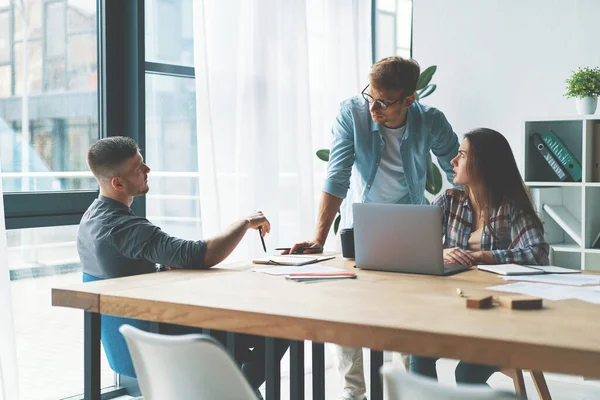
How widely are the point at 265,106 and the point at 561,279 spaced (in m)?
2.10

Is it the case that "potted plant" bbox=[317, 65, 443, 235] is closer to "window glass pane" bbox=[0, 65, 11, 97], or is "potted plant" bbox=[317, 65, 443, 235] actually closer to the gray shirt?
"window glass pane" bbox=[0, 65, 11, 97]

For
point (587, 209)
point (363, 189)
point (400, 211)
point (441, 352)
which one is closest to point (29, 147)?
point (363, 189)

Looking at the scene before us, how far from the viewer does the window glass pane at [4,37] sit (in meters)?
3.21

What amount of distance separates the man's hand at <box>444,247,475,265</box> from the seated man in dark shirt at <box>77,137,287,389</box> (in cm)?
64

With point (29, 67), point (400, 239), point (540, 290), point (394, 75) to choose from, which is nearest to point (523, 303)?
point (540, 290)

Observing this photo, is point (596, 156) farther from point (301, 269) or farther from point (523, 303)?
point (523, 303)

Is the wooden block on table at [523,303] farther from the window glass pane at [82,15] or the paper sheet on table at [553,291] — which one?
the window glass pane at [82,15]

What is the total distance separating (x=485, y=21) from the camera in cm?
443

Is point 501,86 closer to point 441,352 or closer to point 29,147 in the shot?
point 29,147

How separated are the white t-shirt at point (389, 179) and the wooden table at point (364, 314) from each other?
912 millimetres

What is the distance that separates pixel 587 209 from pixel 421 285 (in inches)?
77.5

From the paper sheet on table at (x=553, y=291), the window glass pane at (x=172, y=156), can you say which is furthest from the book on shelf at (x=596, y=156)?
the window glass pane at (x=172, y=156)

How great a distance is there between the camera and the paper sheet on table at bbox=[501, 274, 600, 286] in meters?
2.16

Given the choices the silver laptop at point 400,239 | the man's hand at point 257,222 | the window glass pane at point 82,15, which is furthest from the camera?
the window glass pane at point 82,15
